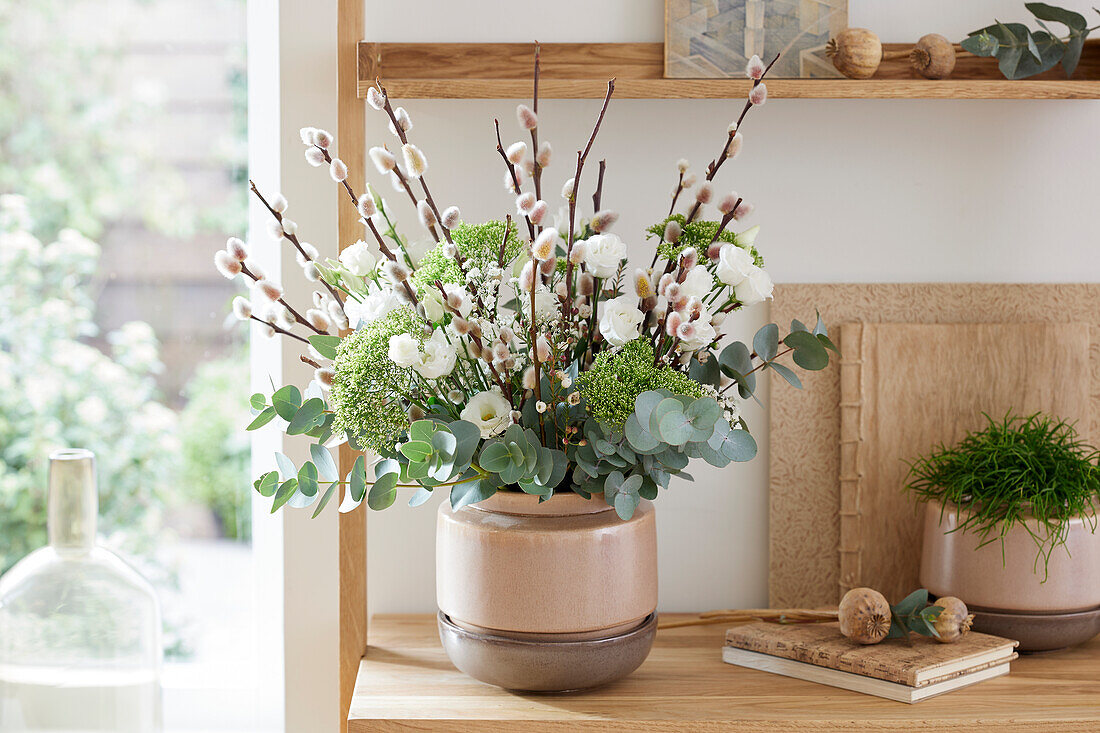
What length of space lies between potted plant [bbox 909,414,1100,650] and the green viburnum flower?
592mm

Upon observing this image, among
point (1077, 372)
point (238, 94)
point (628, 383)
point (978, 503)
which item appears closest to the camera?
point (628, 383)

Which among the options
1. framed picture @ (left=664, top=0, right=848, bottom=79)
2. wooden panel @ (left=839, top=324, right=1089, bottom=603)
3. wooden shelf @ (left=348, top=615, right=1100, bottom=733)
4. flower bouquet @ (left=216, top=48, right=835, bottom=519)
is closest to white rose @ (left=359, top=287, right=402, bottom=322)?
flower bouquet @ (left=216, top=48, right=835, bottom=519)

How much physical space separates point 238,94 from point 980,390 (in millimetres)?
1135

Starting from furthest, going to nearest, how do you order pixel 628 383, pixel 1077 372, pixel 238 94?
pixel 238 94
pixel 1077 372
pixel 628 383

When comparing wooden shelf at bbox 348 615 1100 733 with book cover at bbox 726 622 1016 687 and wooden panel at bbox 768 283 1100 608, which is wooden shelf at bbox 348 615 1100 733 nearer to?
book cover at bbox 726 622 1016 687

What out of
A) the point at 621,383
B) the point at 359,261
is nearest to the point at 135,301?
the point at 359,261

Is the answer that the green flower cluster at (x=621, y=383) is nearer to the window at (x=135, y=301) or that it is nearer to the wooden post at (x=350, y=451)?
the wooden post at (x=350, y=451)

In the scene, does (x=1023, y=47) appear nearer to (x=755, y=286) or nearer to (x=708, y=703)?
(x=755, y=286)

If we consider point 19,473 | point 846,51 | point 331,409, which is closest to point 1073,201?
point 846,51

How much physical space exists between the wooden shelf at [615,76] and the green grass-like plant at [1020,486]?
0.39 m

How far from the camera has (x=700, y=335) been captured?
0.78 m

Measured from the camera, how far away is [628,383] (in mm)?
768

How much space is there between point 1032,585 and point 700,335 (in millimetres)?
501

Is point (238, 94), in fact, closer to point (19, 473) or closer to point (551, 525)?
point (19, 473)
